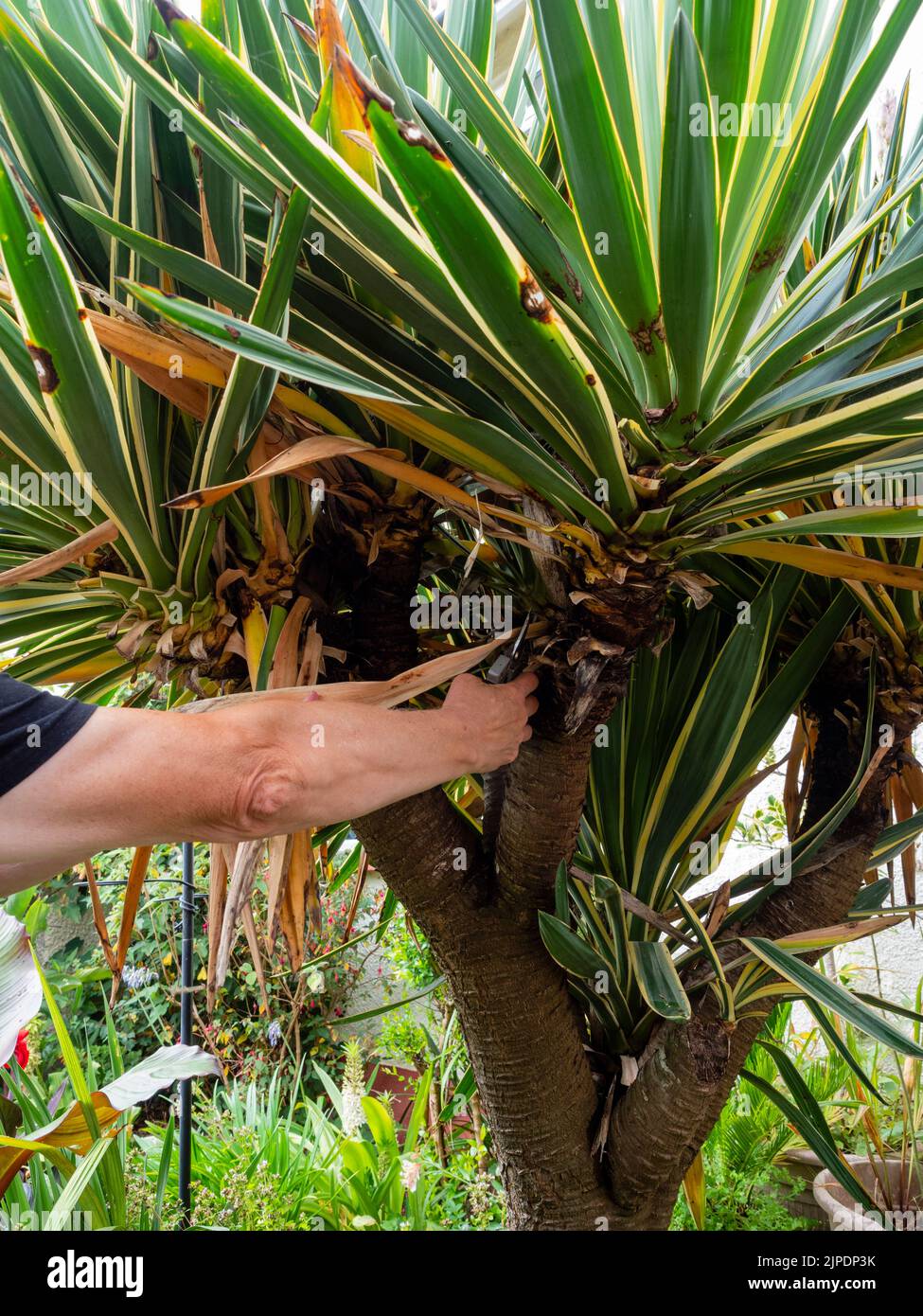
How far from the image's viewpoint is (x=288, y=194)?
52 cm

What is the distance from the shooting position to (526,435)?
0.63 meters

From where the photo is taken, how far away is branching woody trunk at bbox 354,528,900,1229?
2.46 feet

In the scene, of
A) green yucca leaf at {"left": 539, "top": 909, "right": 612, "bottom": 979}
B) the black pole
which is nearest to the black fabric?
green yucca leaf at {"left": 539, "top": 909, "right": 612, "bottom": 979}

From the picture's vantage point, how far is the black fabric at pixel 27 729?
50cm

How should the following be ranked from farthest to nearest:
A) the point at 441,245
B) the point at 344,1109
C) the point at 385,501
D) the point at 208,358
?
the point at 344,1109 < the point at 385,501 < the point at 208,358 < the point at 441,245

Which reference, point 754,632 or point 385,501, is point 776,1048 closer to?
point 754,632

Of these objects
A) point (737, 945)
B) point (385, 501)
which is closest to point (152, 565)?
point (385, 501)

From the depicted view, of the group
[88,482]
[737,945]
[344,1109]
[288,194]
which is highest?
[288,194]

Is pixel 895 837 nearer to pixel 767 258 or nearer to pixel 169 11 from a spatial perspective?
pixel 767 258

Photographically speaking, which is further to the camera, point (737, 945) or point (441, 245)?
point (737, 945)

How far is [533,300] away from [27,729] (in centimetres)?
37

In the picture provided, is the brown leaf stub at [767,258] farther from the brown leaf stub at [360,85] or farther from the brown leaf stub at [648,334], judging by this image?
the brown leaf stub at [360,85]

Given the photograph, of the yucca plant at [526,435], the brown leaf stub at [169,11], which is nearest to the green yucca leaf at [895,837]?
the yucca plant at [526,435]

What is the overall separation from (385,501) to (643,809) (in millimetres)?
408
